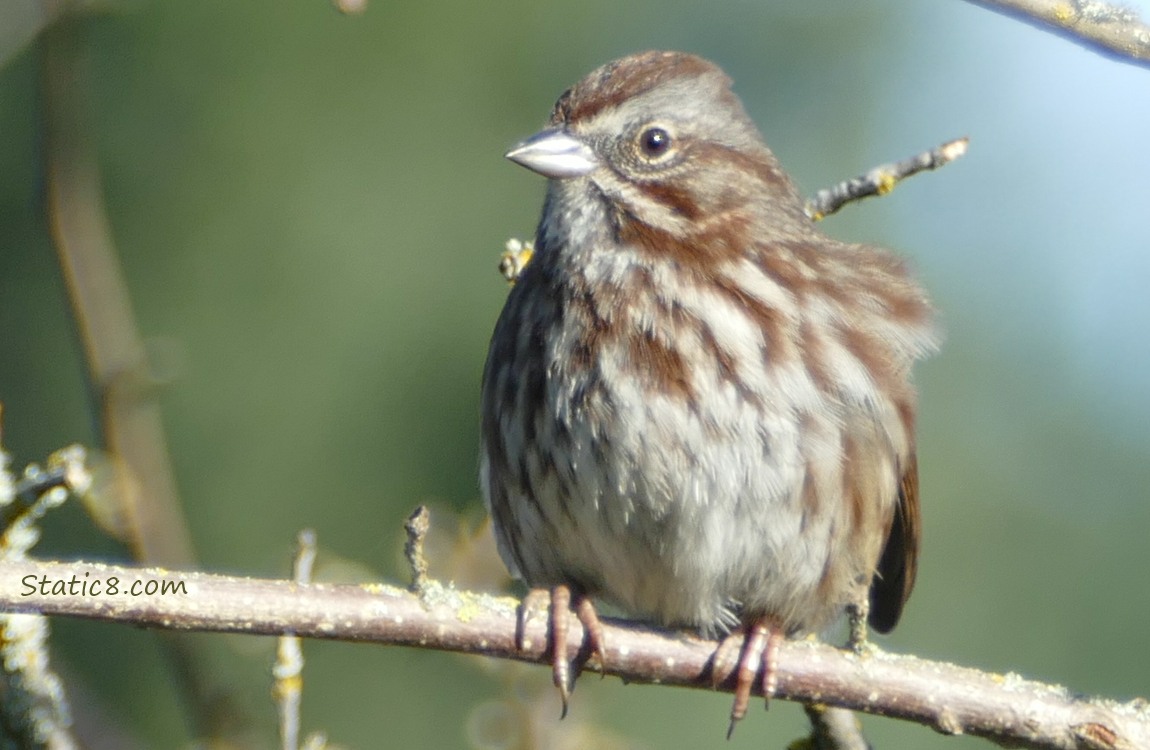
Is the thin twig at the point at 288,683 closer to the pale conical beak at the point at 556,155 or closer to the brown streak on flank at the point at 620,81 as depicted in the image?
the pale conical beak at the point at 556,155

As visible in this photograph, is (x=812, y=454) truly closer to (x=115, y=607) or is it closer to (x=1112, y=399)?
(x=115, y=607)

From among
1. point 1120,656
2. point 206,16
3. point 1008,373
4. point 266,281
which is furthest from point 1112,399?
point 206,16

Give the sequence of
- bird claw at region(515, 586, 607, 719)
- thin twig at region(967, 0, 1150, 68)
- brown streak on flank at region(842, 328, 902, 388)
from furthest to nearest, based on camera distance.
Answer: brown streak on flank at region(842, 328, 902, 388) → bird claw at region(515, 586, 607, 719) → thin twig at region(967, 0, 1150, 68)

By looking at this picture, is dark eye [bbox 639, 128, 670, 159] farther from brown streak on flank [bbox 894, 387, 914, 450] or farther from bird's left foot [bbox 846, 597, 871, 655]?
bird's left foot [bbox 846, 597, 871, 655]

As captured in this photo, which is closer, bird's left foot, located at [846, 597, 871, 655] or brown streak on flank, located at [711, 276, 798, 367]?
bird's left foot, located at [846, 597, 871, 655]

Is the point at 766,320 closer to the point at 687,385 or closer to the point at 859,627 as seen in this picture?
the point at 687,385

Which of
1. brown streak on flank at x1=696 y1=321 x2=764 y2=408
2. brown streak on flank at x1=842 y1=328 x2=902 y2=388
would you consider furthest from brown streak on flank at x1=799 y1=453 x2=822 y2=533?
brown streak on flank at x1=842 y1=328 x2=902 y2=388

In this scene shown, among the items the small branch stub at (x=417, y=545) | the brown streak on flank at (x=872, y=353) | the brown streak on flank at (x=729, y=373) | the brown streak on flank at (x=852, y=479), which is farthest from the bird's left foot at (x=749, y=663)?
the small branch stub at (x=417, y=545)
